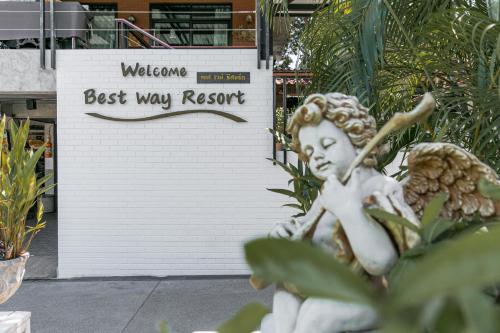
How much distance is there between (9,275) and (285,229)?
2555 mm

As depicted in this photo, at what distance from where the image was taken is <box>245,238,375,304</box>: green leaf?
0.27 metres

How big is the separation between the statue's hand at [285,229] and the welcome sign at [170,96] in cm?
417

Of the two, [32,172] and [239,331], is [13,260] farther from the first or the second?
[239,331]

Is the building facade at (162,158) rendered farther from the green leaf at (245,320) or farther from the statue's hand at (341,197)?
the green leaf at (245,320)

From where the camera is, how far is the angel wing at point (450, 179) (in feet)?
4.52

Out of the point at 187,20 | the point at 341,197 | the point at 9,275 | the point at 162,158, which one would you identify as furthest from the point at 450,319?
the point at 187,20

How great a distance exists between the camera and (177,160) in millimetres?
5785

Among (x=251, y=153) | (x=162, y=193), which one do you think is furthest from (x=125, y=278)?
(x=251, y=153)

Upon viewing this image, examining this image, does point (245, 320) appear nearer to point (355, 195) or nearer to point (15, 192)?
point (355, 195)

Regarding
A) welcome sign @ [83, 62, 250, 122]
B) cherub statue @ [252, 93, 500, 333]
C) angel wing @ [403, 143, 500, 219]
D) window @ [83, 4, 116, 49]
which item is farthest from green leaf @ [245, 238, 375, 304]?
window @ [83, 4, 116, 49]

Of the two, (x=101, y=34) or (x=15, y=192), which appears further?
(x=101, y=34)

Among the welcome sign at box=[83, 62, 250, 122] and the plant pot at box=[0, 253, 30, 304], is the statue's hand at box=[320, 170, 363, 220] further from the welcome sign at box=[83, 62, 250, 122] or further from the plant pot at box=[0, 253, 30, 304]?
the welcome sign at box=[83, 62, 250, 122]

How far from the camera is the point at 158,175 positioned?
19.0 ft

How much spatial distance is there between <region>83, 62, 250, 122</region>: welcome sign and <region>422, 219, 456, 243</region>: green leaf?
4764 millimetres
